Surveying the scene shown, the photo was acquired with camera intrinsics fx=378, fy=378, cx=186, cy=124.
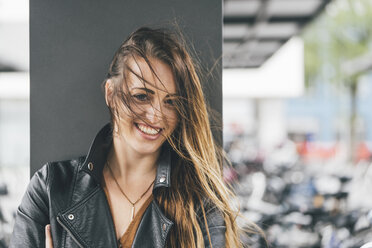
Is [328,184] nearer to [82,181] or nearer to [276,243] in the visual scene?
[276,243]

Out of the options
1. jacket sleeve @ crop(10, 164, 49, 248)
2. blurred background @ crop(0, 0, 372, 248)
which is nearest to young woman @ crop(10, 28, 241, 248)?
jacket sleeve @ crop(10, 164, 49, 248)

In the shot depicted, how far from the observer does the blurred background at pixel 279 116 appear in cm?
468

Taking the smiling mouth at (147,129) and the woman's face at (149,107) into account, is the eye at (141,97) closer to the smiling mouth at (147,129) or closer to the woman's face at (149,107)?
the woman's face at (149,107)

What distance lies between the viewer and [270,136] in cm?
1914

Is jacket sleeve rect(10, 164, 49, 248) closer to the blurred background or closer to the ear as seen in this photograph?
the ear

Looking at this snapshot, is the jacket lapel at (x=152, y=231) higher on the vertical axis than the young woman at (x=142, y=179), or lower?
lower

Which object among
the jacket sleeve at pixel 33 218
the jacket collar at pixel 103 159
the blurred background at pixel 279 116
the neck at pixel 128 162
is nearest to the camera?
the jacket sleeve at pixel 33 218

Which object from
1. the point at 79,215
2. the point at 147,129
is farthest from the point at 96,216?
the point at 147,129

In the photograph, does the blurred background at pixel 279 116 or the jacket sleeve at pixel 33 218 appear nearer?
the jacket sleeve at pixel 33 218

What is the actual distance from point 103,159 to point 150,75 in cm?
43

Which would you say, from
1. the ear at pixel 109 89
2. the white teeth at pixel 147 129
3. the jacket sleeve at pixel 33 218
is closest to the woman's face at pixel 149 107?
the white teeth at pixel 147 129

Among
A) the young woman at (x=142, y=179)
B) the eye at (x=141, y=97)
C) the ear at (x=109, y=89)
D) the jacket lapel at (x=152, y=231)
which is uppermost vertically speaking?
the ear at (x=109, y=89)

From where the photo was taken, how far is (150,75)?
154cm

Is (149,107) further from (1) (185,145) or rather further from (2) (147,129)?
(1) (185,145)
